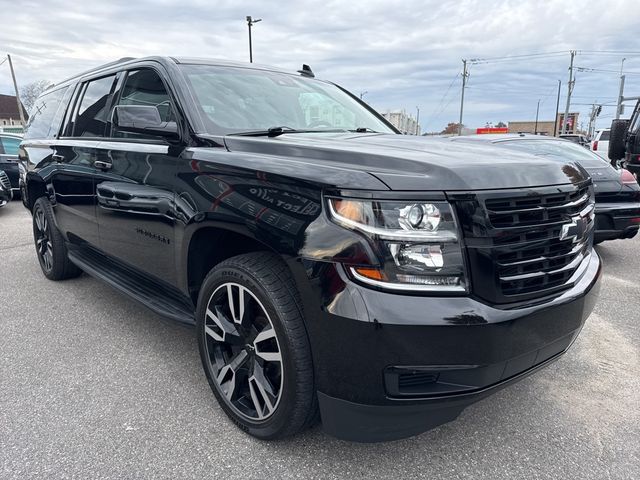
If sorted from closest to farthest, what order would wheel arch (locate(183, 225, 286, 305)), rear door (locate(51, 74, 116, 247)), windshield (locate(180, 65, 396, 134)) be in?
wheel arch (locate(183, 225, 286, 305)) < windshield (locate(180, 65, 396, 134)) < rear door (locate(51, 74, 116, 247))

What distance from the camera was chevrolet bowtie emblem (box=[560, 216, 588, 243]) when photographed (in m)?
2.00

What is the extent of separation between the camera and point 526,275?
6.08 ft

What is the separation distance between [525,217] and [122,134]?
101 inches

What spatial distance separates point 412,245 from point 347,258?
236 mm

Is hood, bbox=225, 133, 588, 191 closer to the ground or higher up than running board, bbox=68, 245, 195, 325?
higher up

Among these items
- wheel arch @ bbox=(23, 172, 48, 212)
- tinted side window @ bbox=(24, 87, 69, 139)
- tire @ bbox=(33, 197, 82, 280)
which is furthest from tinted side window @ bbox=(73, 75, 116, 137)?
tire @ bbox=(33, 197, 82, 280)

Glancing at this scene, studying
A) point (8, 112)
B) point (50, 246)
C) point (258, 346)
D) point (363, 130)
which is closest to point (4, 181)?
point (50, 246)

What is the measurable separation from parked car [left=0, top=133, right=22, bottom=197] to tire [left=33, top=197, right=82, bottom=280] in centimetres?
656

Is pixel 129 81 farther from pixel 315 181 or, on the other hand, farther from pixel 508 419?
pixel 508 419

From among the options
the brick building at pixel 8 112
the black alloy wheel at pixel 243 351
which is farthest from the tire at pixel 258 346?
the brick building at pixel 8 112

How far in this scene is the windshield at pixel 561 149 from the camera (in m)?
6.04

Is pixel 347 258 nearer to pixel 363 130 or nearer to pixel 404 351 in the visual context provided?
pixel 404 351

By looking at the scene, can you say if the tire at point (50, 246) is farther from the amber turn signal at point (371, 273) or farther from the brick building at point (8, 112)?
the brick building at point (8, 112)

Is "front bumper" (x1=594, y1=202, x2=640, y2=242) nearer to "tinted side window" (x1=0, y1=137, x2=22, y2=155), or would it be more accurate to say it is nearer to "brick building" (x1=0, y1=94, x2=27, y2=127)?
"tinted side window" (x1=0, y1=137, x2=22, y2=155)
